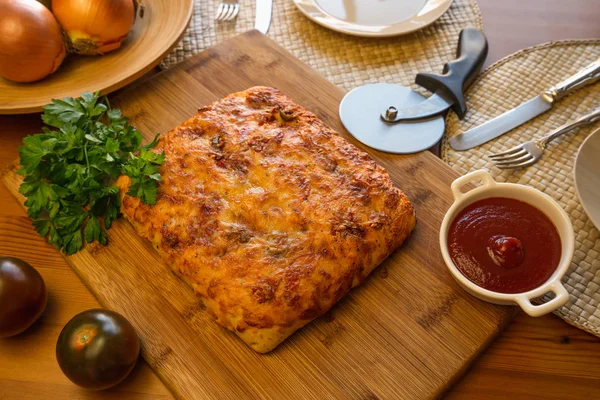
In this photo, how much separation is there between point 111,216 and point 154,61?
2.39ft

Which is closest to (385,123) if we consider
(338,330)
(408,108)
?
(408,108)

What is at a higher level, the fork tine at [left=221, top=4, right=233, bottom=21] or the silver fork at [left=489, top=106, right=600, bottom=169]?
the fork tine at [left=221, top=4, right=233, bottom=21]

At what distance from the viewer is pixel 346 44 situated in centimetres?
253

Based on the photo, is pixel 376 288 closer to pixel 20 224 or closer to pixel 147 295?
pixel 147 295

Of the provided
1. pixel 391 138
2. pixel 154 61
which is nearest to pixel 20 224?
pixel 154 61

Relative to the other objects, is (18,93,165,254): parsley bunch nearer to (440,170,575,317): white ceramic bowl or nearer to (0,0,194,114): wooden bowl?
(0,0,194,114): wooden bowl

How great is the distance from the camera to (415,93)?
2.22 meters

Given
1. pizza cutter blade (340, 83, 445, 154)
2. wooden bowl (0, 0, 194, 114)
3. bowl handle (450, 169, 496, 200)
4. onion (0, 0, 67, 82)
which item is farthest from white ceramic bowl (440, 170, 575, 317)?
onion (0, 0, 67, 82)

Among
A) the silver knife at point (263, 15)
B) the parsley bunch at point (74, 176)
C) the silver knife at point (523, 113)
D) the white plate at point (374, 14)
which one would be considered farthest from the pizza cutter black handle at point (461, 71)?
the parsley bunch at point (74, 176)

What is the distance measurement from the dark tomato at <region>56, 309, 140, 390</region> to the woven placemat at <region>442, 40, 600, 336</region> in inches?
52.5

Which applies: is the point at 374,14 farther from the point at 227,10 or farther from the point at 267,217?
the point at 267,217

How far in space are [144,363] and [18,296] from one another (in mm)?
407

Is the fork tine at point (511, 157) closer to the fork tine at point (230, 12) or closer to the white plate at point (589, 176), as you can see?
the white plate at point (589, 176)

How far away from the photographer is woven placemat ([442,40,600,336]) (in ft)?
5.63
